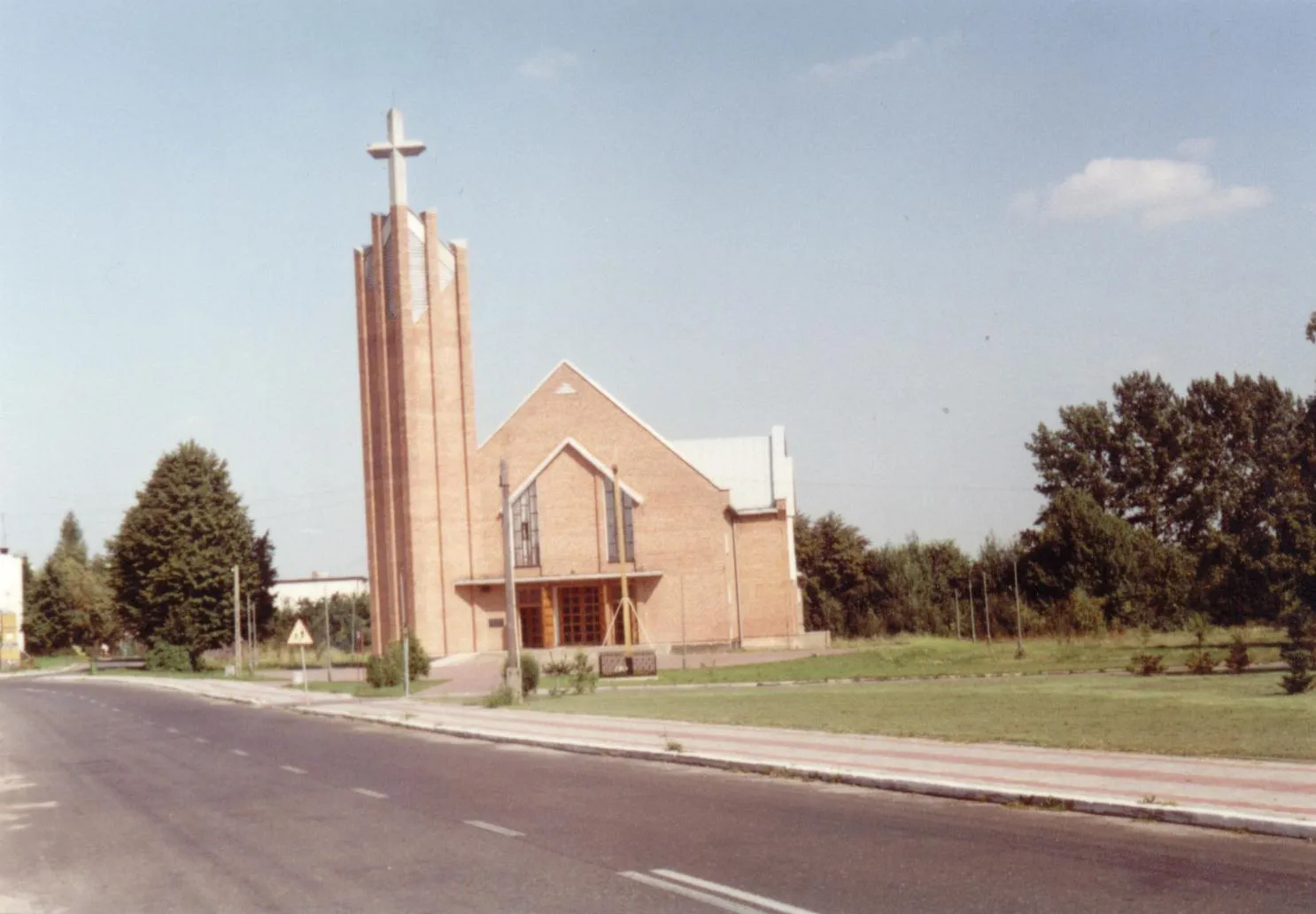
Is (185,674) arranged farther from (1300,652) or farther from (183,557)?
(1300,652)

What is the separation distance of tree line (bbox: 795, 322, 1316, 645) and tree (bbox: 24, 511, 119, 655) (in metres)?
60.1

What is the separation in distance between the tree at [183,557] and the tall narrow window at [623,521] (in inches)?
1023

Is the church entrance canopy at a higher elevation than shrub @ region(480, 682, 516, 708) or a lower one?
higher

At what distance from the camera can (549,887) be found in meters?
9.12

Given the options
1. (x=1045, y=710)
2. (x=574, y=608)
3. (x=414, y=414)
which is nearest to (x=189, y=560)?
(x=414, y=414)

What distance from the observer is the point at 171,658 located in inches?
2894

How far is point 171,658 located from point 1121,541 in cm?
5358

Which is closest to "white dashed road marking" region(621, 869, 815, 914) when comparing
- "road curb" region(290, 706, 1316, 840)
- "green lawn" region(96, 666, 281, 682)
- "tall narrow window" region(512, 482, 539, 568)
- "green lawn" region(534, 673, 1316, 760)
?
"road curb" region(290, 706, 1316, 840)

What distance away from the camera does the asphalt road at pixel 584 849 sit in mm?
8547

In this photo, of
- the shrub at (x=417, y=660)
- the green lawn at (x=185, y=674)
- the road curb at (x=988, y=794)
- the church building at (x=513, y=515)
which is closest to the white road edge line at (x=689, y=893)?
the road curb at (x=988, y=794)

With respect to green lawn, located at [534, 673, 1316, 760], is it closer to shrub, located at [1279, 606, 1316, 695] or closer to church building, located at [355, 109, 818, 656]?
shrub, located at [1279, 606, 1316, 695]

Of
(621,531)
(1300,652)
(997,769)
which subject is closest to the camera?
(997,769)

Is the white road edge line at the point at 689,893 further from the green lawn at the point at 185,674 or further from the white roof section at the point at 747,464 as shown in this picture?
the white roof section at the point at 747,464

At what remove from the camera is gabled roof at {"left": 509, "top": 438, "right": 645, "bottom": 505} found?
6153 cm
